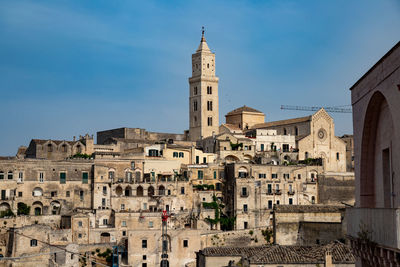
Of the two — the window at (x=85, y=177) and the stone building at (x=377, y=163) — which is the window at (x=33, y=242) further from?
the stone building at (x=377, y=163)

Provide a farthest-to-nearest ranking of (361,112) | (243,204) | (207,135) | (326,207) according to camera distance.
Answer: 1. (207,135)
2. (243,204)
3. (326,207)
4. (361,112)

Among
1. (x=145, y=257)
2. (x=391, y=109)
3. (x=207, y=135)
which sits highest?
(x=207, y=135)

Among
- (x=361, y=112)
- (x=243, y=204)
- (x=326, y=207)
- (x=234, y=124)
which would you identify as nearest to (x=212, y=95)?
(x=234, y=124)

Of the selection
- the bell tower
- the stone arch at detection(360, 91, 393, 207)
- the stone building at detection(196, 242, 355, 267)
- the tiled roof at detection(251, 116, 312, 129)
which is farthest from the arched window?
the stone arch at detection(360, 91, 393, 207)

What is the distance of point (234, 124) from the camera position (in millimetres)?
83000

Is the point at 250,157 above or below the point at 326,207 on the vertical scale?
above

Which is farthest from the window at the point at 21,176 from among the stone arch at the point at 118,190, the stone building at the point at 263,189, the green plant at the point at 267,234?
the green plant at the point at 267,234

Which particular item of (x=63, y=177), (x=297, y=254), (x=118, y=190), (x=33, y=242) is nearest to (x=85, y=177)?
(x=63, y=177)

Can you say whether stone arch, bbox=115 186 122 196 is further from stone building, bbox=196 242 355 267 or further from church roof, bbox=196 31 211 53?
church roof, bbox=196 31 211 53

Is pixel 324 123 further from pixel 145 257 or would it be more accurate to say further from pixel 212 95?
pixel 145 257

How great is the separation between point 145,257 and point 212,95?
33704 mm

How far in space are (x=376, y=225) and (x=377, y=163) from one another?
3525 mm

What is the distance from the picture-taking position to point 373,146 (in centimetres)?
1595

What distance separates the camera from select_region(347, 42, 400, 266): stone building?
12.2 meters
